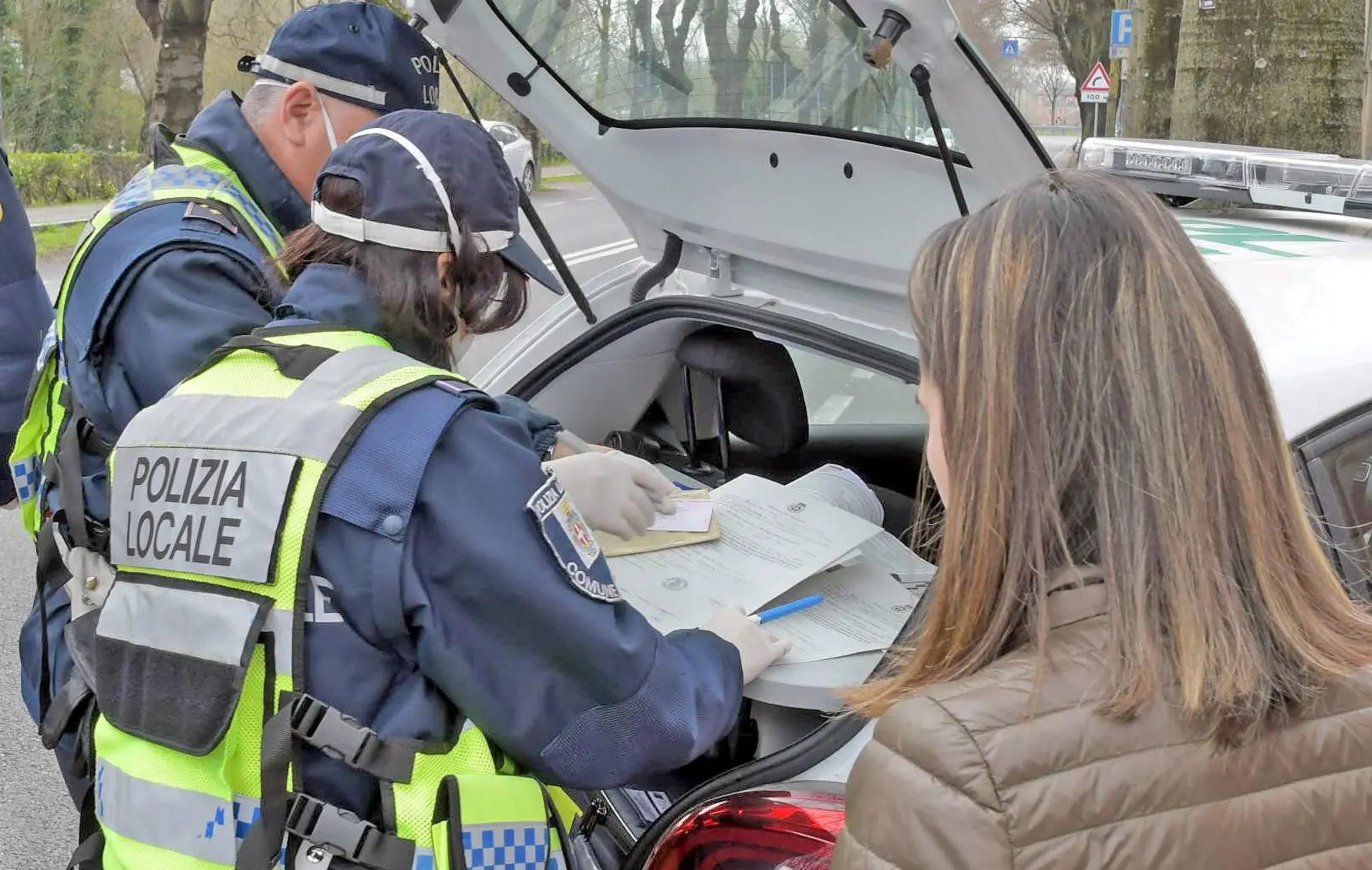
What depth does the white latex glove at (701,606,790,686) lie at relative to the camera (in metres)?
1.50

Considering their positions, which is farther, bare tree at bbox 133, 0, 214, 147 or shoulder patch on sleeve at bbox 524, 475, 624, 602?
bare tree at bbox 133, 0, 214, 147

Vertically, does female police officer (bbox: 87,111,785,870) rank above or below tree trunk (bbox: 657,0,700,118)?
below

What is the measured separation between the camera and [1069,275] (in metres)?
0.94

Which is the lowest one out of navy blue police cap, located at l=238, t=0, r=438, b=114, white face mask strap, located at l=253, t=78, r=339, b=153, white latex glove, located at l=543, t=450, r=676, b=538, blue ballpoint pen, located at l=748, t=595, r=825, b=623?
blue ballpoint pen, located at l=748, t=595, r=825, b=623

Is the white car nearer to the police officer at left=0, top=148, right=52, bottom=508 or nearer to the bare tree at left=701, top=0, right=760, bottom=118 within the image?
the police officer at left=0, top=148, right=52, bottom=508

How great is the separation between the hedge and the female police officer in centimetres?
1643

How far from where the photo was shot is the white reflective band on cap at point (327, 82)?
6.76 feet

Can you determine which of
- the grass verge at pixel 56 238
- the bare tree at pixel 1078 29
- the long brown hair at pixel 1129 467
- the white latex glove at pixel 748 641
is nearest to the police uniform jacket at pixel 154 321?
the white latex glove at pixel 748 641

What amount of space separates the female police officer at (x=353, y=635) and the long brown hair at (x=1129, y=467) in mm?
414

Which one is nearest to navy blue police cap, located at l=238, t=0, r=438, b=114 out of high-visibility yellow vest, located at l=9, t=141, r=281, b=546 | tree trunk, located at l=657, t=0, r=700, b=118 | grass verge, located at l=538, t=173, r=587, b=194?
high-visibility yellow vest, located at l=9, t=141, r=281, b=546

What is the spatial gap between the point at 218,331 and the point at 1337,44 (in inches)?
180

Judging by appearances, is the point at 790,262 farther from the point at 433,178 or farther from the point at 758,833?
the point at 758,833

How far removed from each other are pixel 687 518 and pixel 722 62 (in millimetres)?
893

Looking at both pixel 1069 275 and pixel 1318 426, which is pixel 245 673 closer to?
pixel 1069 275
